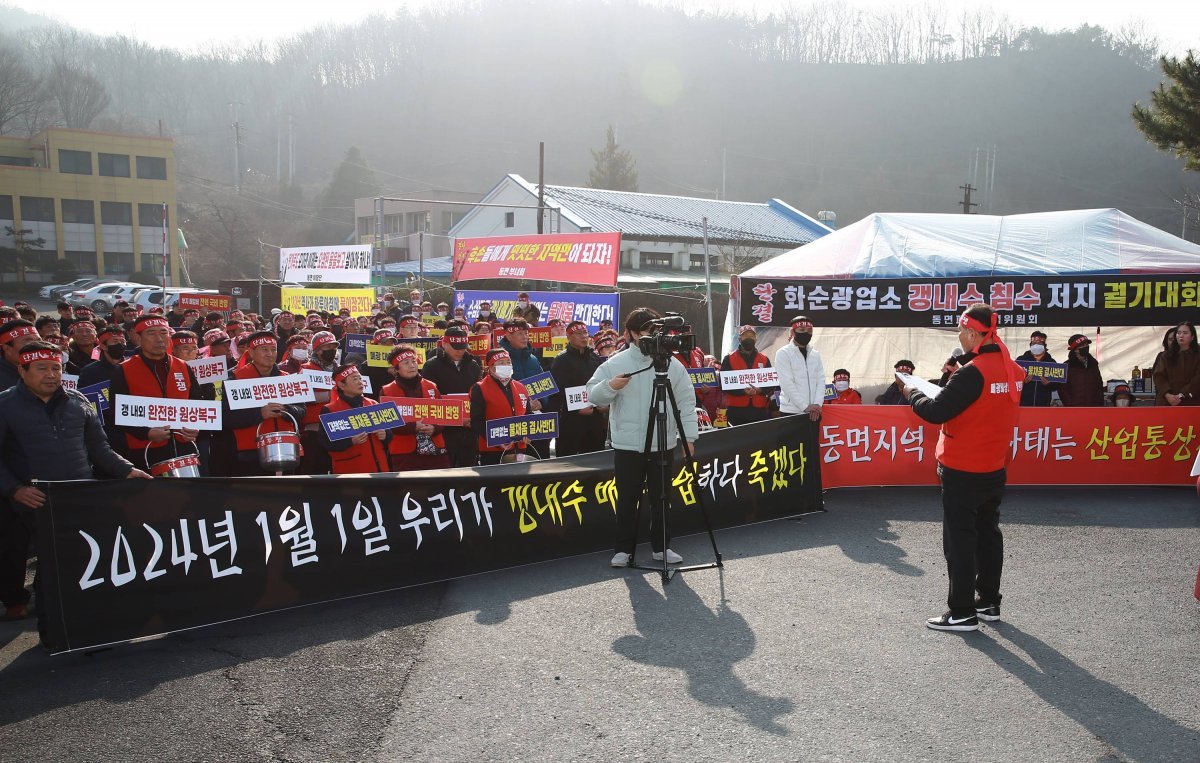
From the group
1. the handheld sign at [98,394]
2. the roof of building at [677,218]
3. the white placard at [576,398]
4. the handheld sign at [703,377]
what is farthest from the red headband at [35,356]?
the roof of building at [677,218]

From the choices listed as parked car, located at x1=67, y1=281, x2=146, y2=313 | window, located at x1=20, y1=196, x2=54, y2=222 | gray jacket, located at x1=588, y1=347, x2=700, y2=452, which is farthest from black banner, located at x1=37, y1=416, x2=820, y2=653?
window, located at x1=20, y1=196, x2=54, y2=222

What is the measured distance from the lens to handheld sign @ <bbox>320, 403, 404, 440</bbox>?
7105 mm

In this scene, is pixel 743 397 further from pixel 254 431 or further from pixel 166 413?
pixel 166 413

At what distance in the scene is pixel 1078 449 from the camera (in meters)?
10.0

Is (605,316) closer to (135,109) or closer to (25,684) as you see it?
(25,684)

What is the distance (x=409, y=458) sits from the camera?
8164 mm

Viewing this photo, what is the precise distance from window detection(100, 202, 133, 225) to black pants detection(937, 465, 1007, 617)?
2346 inches

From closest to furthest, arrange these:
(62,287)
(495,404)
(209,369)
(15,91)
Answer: (495,404) < (209,369) < (62,287) < (15,91)

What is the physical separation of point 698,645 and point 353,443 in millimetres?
3443

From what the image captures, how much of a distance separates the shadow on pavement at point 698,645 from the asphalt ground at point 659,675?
2 cm

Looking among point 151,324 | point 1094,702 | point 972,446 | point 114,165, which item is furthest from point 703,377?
point 114,165

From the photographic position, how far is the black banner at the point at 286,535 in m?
5.16

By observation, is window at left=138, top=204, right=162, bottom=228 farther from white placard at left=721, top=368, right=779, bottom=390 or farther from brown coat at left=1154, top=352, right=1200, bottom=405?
brown coat at left=1154, top=352, right=1200, bottom=405

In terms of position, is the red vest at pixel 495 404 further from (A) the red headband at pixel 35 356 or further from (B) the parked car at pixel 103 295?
(B) the parked car at pixel 103 295
